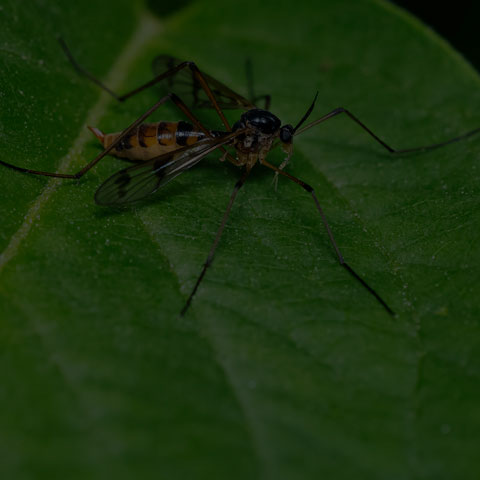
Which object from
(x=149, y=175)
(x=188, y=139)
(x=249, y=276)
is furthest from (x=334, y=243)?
(x=188, y=139)

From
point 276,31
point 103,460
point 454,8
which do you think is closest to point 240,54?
point 276,31

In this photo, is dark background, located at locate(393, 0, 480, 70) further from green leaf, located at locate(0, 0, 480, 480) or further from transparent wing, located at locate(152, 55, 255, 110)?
transparent wing, located at locate(152, 55, 255, 110)

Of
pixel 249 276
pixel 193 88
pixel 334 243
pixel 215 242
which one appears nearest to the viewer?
pixel 249 276

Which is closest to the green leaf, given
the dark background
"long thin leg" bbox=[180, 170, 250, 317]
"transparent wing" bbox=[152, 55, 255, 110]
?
"long thin leg" bbox=[180, 170, 250, 317]

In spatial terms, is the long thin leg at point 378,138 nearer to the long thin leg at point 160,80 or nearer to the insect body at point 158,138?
the long thin leg at point 160,80

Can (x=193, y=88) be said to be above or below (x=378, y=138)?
above

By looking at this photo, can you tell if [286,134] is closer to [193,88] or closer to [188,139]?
[188,139]
